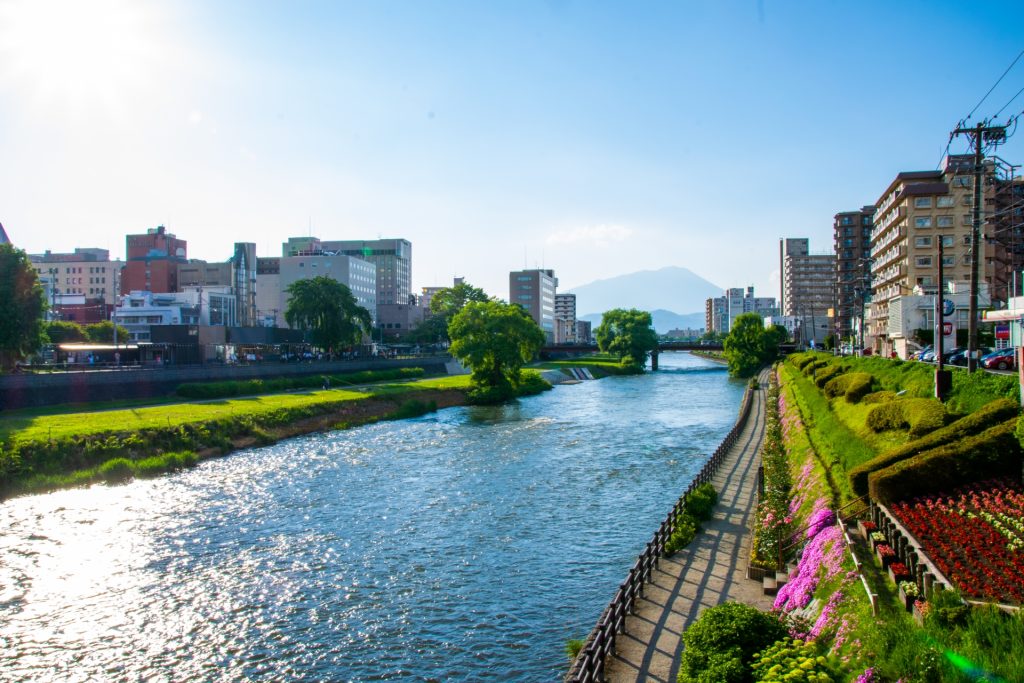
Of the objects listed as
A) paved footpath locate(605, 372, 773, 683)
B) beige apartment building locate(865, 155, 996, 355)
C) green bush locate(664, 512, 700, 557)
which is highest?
beige apartment building locate(865, 155, 996, 355)

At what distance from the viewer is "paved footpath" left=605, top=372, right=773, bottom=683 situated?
53.3 ft

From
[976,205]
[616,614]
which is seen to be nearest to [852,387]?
[976,205]

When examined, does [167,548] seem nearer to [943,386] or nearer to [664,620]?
[664,620]

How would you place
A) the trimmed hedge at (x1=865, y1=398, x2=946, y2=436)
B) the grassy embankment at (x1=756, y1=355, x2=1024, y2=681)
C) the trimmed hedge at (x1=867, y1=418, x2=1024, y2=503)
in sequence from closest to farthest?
the grassy embankment at (x1=756, y1=355, x2=1024, y2=681), the trimmed hedge at (x1=867, y1=418, x2=1024, y2=503), the trimmed hedge at (x1=865, y1=398, x2=946, y2=436)

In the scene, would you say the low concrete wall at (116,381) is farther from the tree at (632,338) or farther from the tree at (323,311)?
the tree at (632,338)

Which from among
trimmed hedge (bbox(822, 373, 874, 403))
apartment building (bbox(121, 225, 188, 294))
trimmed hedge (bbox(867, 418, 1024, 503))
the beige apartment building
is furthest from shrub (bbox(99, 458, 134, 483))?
apartment building (bbox(121, 225, 188, 294))

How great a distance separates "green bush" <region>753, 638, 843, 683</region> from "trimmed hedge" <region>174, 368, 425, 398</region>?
67008mm

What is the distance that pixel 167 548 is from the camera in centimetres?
2867

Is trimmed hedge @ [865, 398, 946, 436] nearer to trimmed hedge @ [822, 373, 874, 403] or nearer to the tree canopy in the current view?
trimmed hedge @ [822, 373, 874, 403]

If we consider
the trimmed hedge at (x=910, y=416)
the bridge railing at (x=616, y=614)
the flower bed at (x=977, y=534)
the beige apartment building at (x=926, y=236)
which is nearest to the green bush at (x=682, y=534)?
the bridge railing at (x=616, y=614)

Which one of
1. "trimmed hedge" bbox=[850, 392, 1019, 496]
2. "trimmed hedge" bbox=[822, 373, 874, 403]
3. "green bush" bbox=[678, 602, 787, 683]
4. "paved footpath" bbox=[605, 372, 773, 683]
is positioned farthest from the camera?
"trimmed hedge" bbox=[822, 373, 874, 403]

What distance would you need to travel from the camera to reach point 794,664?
42.4ft

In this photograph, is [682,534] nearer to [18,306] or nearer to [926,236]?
[18,306]

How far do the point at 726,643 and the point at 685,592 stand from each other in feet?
22.5
